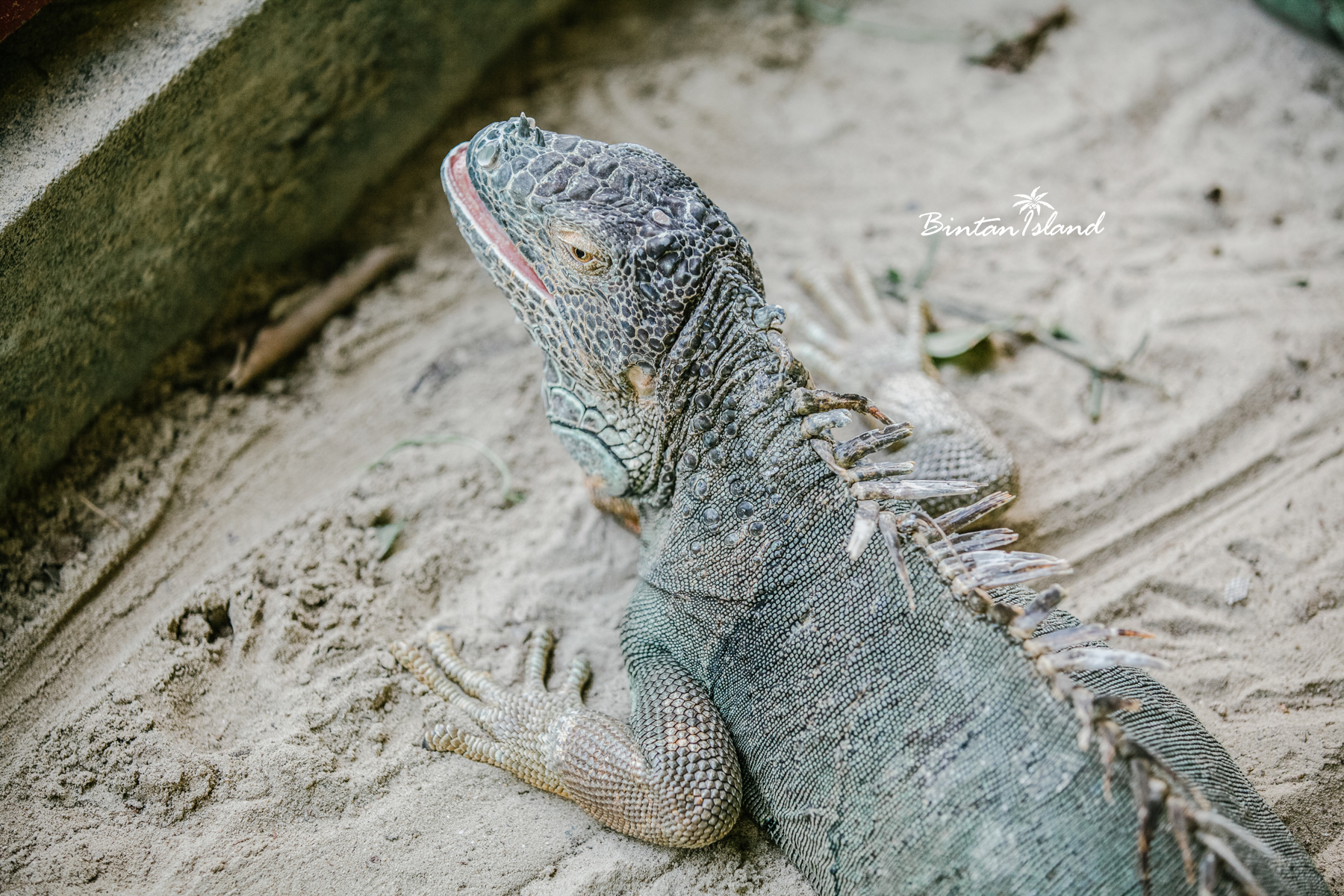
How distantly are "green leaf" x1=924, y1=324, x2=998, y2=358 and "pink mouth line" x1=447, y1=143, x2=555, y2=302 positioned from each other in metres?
2.25

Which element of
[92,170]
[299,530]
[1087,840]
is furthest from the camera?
[299,530]

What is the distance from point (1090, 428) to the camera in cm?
412

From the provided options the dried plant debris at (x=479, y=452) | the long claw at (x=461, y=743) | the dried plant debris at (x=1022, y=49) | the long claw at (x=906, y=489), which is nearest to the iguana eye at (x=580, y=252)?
the long claw at (x=906, y=489)

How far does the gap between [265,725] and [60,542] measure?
4.37 ft

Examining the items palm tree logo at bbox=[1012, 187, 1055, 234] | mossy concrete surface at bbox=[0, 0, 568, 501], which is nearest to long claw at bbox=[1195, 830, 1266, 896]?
palm tree logo at bbox=[1012, 187, 1055, 234]

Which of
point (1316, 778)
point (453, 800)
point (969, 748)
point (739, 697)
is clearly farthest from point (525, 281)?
point (1316, 778)

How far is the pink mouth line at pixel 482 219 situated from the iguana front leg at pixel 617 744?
4.60ft

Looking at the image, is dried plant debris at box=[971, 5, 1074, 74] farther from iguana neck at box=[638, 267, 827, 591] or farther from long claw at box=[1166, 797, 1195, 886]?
long claw at box=[1166, 797, 1195, 886]

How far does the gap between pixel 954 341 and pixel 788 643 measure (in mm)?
2279

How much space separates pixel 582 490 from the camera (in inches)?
156

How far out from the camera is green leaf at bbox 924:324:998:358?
4.40 m

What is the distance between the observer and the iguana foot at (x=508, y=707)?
3.06 m

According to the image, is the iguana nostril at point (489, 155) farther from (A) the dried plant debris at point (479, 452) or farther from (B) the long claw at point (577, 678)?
(B) the long claw at point (577, 678)

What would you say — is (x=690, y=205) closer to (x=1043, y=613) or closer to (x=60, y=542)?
(x=1043, y=613)
